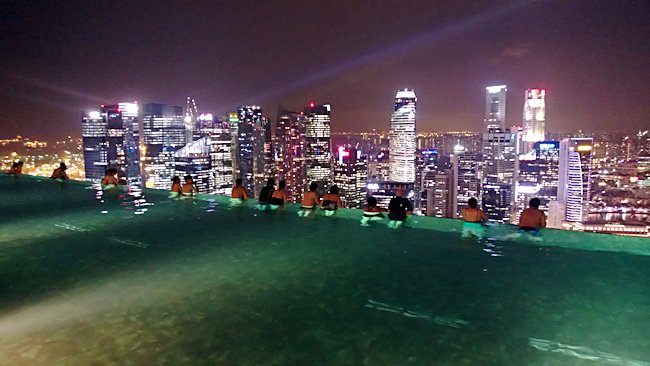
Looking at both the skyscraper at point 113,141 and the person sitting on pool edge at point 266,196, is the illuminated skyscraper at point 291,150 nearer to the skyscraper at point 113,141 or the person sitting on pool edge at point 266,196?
the skyscraper at point 113,141

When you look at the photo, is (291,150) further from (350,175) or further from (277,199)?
(277,199)

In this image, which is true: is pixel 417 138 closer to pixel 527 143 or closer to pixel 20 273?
pixel 527 143

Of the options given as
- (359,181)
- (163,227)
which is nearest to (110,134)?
(359,181)

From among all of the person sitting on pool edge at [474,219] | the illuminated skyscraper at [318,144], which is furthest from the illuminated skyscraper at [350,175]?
the person sitting on pool edge at [474,219]

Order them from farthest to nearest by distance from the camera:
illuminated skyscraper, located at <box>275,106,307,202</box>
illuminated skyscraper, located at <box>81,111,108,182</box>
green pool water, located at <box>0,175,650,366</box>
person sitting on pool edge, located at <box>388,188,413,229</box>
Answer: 1. illuminated skyscraper, located at <box>275,106,307,202</box>
2. illuminated skyscraper, located at <box>81,111,108,182</box>
3. person sitting on pool edge, located at <box>388,188,413,229</box>
4. green pool water, located at <box>0,175,650,366</box>

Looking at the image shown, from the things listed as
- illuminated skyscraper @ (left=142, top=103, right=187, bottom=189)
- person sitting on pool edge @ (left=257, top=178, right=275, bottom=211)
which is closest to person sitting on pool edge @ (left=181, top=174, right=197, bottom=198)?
person sitting on pool edge @ (left=257, top=178, right=275, bottom=211)

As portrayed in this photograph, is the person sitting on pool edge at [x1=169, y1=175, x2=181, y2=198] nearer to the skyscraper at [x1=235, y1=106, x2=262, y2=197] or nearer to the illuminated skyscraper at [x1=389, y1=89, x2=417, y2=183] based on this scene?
the skyscraper at [x1=235, y1=106, x2=262, y2=197]

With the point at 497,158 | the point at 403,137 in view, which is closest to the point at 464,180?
the point at 497,158

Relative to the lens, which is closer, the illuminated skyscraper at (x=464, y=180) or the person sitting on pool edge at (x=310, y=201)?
the person sitting on pool edge at (x=310, y=201)
